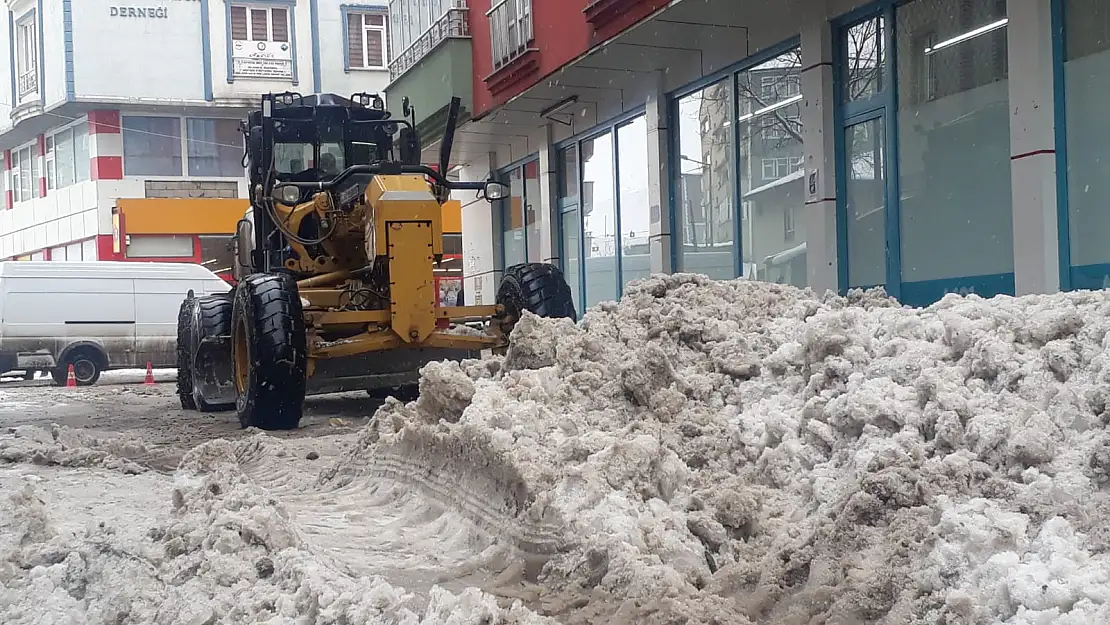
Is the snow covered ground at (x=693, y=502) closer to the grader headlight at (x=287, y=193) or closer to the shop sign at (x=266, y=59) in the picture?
the grader headlight at (x=287, y=193)

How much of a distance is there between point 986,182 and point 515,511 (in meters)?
6.38

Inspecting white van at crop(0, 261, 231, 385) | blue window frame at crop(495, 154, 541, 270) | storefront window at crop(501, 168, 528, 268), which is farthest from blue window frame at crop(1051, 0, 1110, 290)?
white van at crop(0, 261, 231, 385)

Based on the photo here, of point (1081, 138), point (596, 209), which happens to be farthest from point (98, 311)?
point (1081, 138)

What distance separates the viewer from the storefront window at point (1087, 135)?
305 inches

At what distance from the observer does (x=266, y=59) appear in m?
33.6

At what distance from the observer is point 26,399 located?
13.1 meters

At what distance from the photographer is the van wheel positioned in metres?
16.8

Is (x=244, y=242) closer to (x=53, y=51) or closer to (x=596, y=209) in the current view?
(x=596, y=209)

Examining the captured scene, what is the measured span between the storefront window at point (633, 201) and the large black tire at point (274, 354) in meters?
6.65

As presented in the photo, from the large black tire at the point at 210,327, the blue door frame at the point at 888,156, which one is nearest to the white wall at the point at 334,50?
the large black tire at the point at 210,327

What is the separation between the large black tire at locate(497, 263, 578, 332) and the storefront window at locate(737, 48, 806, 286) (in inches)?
111

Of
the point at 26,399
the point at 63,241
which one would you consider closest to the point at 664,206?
the point at 26,399

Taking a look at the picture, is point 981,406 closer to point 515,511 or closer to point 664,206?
point 515,511

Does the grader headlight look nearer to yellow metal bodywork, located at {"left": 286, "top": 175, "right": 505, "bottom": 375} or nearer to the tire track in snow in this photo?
yellow metal bodywork, located at {"left": 286, "top": 175, "right": 505, "bottom": 375}
